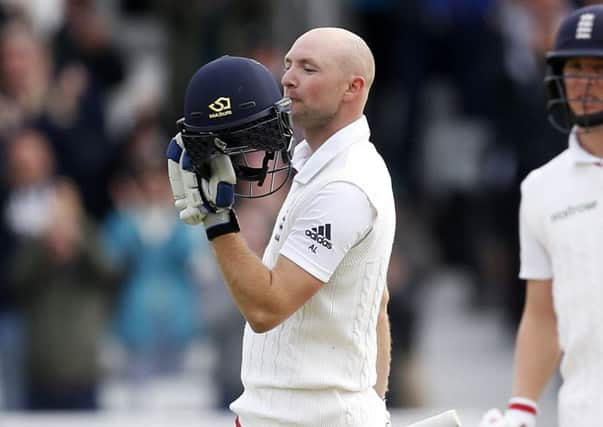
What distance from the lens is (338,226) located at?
4562mm

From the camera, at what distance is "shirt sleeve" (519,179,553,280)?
555cm

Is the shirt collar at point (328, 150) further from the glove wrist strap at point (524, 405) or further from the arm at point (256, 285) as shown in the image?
the glove wrist strap at point (524, 405)

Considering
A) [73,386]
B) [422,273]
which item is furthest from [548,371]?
[422,273]

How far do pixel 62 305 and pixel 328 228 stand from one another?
5.30 metres

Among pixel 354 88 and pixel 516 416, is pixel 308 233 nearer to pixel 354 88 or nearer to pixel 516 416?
pixel 354 88

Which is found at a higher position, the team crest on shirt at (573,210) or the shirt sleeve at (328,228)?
the shirt sleeve at (328,228)

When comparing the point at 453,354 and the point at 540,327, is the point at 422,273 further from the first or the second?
the point at 540,327

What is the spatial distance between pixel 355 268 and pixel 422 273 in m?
6.33

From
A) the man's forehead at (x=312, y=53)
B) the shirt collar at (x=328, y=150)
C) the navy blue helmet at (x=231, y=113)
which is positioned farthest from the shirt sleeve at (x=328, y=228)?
the man's forehead at (x=312, y=53)

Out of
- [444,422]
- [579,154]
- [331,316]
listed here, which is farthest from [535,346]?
[331,316]

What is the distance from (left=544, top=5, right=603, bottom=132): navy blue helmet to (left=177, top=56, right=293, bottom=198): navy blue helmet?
1.34m

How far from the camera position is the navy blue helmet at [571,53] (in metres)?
5.41

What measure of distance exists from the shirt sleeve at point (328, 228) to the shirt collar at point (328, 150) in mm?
109

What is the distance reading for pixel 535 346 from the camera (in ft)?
18.6
